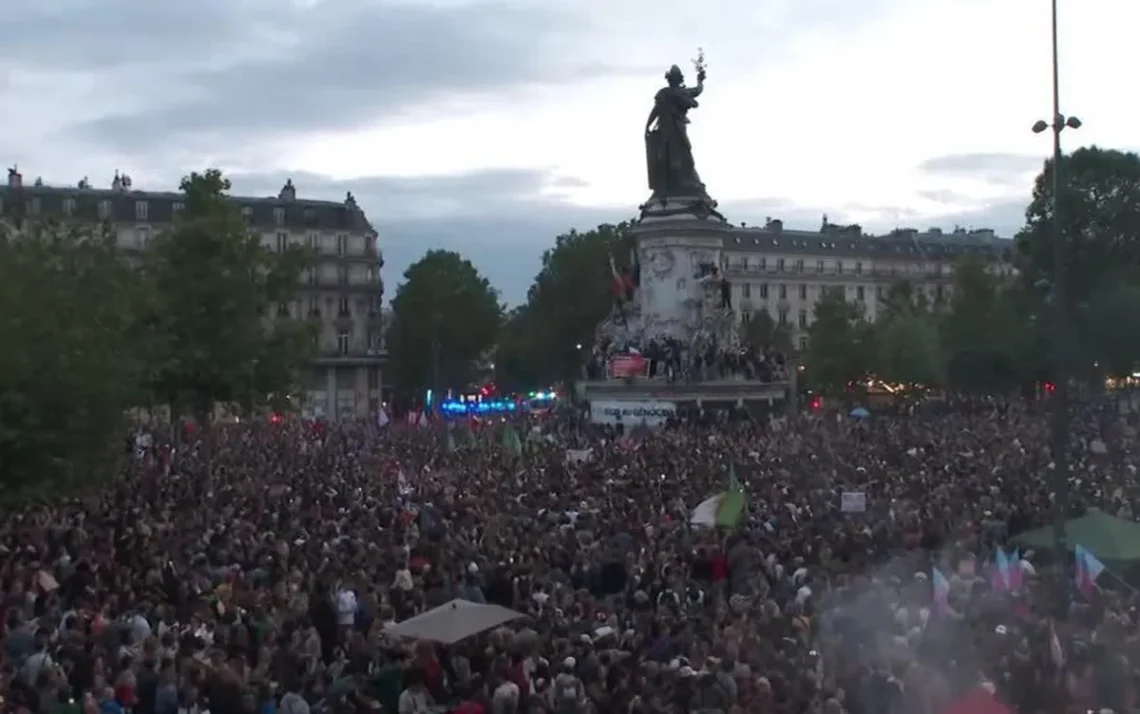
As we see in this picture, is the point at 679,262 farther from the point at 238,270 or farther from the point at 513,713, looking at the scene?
the point at 513,713

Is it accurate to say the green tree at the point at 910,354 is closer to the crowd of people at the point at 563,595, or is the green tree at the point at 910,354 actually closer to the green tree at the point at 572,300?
the green tree at the point at 572,300

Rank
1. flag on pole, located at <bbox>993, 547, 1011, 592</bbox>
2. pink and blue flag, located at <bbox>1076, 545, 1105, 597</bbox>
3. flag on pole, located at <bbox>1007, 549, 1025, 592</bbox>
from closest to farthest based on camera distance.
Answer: pink and blue flag, located at <bbox>1076, 545, 1105, 597</bbox>
flag on pole, located at <bbox>993, 547, 1011, 592</bbox>
flag on pole, located at <bbox>1007, 549, 1025, 592</bbox>

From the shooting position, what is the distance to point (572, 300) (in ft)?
358

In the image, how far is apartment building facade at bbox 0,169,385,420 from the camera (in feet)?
307

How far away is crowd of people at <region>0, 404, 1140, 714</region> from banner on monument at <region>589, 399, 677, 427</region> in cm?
2334

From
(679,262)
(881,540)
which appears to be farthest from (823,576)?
(679,262)

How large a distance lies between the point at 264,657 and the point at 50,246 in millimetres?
25574

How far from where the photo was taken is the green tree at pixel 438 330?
114188 mm

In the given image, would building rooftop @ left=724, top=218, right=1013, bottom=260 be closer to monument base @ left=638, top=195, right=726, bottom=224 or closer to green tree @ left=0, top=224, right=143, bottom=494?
monument base @ left=638, top=195, right=726, bottom=224

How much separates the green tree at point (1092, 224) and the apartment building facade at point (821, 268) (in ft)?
145

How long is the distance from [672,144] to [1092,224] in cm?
2535

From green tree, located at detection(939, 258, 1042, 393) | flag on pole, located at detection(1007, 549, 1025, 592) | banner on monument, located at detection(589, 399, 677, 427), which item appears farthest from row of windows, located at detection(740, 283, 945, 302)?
flag on pole, located at detection(1007, 549, 1025, 592)

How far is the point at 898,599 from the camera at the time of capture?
17828 mm

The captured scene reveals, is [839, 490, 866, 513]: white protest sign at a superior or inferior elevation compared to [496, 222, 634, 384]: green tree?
inferior
